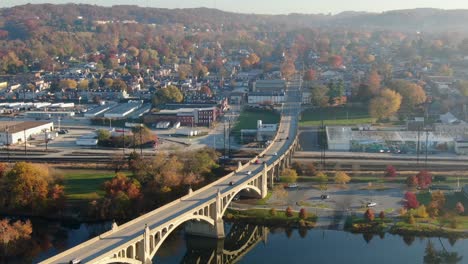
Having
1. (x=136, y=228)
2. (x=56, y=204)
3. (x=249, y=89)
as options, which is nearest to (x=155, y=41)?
(x=249, y=89)

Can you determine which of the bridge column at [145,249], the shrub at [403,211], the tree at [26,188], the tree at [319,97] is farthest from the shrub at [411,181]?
the tree at [319,97]

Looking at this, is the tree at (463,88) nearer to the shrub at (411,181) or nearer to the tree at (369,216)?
the shrub at (411,181)

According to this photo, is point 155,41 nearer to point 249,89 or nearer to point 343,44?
point 343,44

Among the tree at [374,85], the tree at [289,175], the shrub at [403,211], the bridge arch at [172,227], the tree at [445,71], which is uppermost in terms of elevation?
the tree at [445,71]

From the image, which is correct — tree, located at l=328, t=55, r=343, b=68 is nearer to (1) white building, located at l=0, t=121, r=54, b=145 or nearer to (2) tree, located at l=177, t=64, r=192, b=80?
(2) tree, located at l=177, t=64, r=192, b=80

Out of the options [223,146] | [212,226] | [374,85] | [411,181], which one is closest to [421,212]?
[411,181]

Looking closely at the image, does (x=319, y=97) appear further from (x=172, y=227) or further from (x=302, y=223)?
(x=172, y=227)
